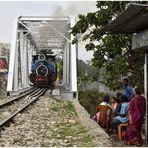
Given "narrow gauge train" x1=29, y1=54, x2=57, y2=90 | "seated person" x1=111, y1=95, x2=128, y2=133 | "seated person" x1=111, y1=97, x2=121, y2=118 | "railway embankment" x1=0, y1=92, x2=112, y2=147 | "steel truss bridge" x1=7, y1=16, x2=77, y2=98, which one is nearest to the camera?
"railway embankment" x1=0, y1=92, x2=112, y2=147

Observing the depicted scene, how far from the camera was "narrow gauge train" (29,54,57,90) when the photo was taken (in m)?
36.2

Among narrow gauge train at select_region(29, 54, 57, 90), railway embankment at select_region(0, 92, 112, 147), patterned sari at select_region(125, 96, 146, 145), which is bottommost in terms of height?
railway embankment at select_region(0, 92, 112, 147)

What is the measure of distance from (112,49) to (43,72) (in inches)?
821

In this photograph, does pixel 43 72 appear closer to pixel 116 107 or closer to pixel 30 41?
pixel 30 41

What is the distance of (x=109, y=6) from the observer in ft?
52.7

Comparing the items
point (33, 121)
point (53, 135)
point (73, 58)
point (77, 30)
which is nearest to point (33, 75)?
point (73, 58)

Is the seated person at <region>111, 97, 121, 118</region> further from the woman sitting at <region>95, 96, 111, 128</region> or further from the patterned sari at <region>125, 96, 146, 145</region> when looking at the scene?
the patterned sari at <region>125, 96, 146, 145</region>

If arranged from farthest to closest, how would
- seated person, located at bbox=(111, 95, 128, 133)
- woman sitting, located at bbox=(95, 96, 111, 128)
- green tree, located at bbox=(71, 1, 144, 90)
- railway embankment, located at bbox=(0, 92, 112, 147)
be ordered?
green tree, located at bbox=(71, 1, 144, 90), woman sitting, located at bbox=(95, 96, 111, 128), seated person, located at bbox=(111, 95, 128, 133), railway embankment, located at bbox=(0, 92, 112, 147)

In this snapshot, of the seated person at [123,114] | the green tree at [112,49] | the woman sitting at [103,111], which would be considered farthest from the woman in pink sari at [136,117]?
the green tree at [112,49]

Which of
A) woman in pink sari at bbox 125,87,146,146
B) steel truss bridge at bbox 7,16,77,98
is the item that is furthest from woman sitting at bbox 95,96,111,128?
steel truss bridge at bbox 7,16,77,98

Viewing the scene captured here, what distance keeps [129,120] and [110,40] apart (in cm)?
535

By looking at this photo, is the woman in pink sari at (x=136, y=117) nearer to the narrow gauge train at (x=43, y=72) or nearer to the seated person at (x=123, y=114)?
the seated person at (x=123, y=114)

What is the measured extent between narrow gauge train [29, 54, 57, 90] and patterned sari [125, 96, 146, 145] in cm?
2568

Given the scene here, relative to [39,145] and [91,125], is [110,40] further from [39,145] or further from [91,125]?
[39,145]
